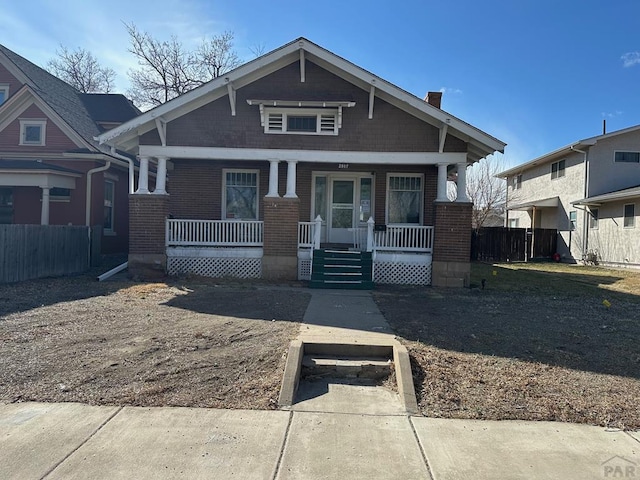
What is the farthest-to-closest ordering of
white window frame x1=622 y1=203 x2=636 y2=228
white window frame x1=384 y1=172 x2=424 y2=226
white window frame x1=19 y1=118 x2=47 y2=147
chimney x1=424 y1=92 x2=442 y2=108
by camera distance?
1. white window frame x1=622 y1=203 x2=636 y2=228
2. white window frame x1=19 y1=118 x2=47 y2=147
3. chimney x1=424 y1=92 x2=442 y2=108
4. white window frame x1=384 y1=172 x2=424 y2=226

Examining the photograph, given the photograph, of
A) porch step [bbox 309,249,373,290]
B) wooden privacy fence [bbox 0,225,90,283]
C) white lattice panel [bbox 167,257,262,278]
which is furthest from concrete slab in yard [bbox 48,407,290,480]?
wooden privacy fence [bbox 0,225,90,283]

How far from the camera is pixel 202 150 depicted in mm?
11742

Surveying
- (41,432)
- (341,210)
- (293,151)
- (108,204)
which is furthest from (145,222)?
(41,432)

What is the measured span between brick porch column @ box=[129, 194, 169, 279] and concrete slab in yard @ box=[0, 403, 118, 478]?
311 inches

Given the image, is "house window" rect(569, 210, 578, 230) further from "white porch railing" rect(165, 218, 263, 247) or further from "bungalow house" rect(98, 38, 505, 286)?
"white porch railing" rect(165, 218, 263, 247)

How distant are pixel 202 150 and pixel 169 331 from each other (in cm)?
669

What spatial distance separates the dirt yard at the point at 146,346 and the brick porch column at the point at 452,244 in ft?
14.0

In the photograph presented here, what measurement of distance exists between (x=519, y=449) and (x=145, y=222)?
1067 centimetres

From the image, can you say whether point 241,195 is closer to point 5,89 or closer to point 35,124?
point 35,124

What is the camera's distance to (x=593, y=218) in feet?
68.6

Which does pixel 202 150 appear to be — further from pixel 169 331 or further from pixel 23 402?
pixel 23 402

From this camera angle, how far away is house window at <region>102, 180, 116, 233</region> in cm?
1659

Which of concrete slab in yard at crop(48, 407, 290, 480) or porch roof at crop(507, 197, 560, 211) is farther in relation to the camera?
porch roof at crop(507, 197, 560, 211)

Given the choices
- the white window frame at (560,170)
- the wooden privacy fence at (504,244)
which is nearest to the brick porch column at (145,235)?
the wooden privacy fence at (504,244)
